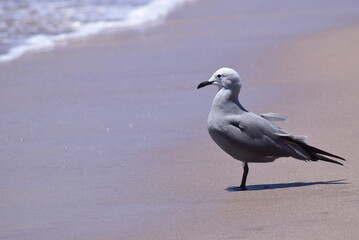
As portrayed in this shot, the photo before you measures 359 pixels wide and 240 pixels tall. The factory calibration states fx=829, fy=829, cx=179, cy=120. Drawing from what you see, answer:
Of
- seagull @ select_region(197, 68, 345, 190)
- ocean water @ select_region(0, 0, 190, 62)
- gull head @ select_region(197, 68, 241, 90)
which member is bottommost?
ocean water @ select_region(0, 0, 190, 62)

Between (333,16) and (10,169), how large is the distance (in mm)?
8150

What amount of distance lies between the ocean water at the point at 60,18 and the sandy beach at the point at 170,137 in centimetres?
65

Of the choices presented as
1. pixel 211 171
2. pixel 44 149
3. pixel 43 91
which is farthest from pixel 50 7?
pixel 211 171

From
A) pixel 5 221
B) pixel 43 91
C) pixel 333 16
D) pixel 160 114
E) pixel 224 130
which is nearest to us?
pixel 5 221

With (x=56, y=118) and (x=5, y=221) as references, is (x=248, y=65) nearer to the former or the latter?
(x=56, y=118)

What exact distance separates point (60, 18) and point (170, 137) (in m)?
8.68

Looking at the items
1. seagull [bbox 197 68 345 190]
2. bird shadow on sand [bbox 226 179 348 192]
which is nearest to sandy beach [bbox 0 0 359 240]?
bird shadow on sand [bbox 226 179 348 192]

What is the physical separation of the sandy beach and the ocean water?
65 cm

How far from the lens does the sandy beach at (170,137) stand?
448 cm

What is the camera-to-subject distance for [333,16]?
507 inches

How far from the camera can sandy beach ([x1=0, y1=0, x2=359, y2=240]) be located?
4480 mm

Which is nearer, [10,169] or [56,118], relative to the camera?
[10,169]

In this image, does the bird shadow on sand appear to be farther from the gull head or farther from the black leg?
the gull head

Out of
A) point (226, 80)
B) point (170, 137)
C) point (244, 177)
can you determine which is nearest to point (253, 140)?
point (244, 177)
